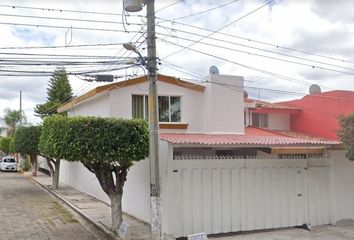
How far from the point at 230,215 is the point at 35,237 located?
220 inches

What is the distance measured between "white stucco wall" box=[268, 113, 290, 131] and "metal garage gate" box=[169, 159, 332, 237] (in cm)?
1094

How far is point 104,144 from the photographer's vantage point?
11406 mm

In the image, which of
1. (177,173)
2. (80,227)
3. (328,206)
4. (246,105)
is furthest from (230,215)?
(246,105)

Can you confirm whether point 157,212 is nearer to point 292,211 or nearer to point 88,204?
point 292,211

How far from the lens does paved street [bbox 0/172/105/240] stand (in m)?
12.7

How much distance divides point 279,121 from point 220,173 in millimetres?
14146

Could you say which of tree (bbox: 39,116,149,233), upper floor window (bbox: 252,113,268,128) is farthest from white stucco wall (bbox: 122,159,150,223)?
upper floor window (bbox: 252,113,268,128)

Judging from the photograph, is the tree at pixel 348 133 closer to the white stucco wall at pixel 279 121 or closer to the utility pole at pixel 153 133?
the utility pole at pixel 153 133

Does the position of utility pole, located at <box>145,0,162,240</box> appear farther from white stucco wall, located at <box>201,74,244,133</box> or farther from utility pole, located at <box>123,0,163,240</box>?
white stucco wall, located at <box>201,74,244,133</box>

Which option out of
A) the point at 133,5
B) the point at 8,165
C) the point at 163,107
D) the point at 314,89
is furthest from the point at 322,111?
the point at 8,165

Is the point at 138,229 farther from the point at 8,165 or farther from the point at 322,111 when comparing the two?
the point at 8,165

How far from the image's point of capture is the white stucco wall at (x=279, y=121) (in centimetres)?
2519

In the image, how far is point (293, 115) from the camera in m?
26.0

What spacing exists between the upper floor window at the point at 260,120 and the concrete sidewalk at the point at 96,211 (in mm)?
10175
